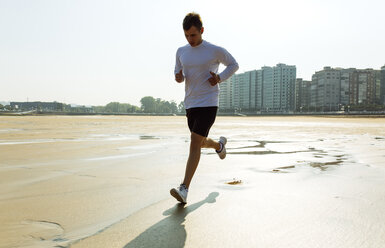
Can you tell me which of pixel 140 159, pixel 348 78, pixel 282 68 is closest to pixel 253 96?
pixel 282 68

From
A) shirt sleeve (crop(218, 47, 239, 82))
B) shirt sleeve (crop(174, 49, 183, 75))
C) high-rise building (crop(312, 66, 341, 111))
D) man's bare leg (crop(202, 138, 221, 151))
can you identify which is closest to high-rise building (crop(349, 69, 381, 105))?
high-rise building (crop(312, 66, 341, 111))

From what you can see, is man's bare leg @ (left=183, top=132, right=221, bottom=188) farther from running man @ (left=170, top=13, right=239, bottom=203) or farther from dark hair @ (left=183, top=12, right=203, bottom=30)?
dark hair @ (left=183, top=12, right=203, bottom=30)

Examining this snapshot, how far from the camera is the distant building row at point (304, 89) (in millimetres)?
132875

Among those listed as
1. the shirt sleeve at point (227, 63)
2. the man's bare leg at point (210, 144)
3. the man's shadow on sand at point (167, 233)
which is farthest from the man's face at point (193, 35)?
the man's shadow on sand at point (167, 233)

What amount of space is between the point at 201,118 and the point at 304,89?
6333 inches

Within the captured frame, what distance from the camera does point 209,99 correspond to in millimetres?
3025

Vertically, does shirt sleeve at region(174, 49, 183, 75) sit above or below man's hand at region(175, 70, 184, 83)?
above

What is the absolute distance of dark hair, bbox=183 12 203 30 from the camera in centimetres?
294

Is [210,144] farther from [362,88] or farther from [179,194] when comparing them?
[362,88]

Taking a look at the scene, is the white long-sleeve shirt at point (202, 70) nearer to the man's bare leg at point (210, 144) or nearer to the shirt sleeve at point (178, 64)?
the shirt sleeve at point (178, 64)

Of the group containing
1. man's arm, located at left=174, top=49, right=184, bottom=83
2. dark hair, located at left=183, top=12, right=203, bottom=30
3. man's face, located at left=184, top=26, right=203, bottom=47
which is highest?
dark hair, located at left=183, top=12, right=203, bottom=30

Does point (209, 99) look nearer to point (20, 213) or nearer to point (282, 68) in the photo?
point (20, 213)

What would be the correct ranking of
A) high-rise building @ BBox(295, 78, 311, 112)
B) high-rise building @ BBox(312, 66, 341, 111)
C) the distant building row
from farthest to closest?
high-rise building @ BBox(295, 78, 311, 112) < the distant building row < high-rise building @ BBox(312, 66, 341, 111)

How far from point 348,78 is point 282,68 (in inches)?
1082
